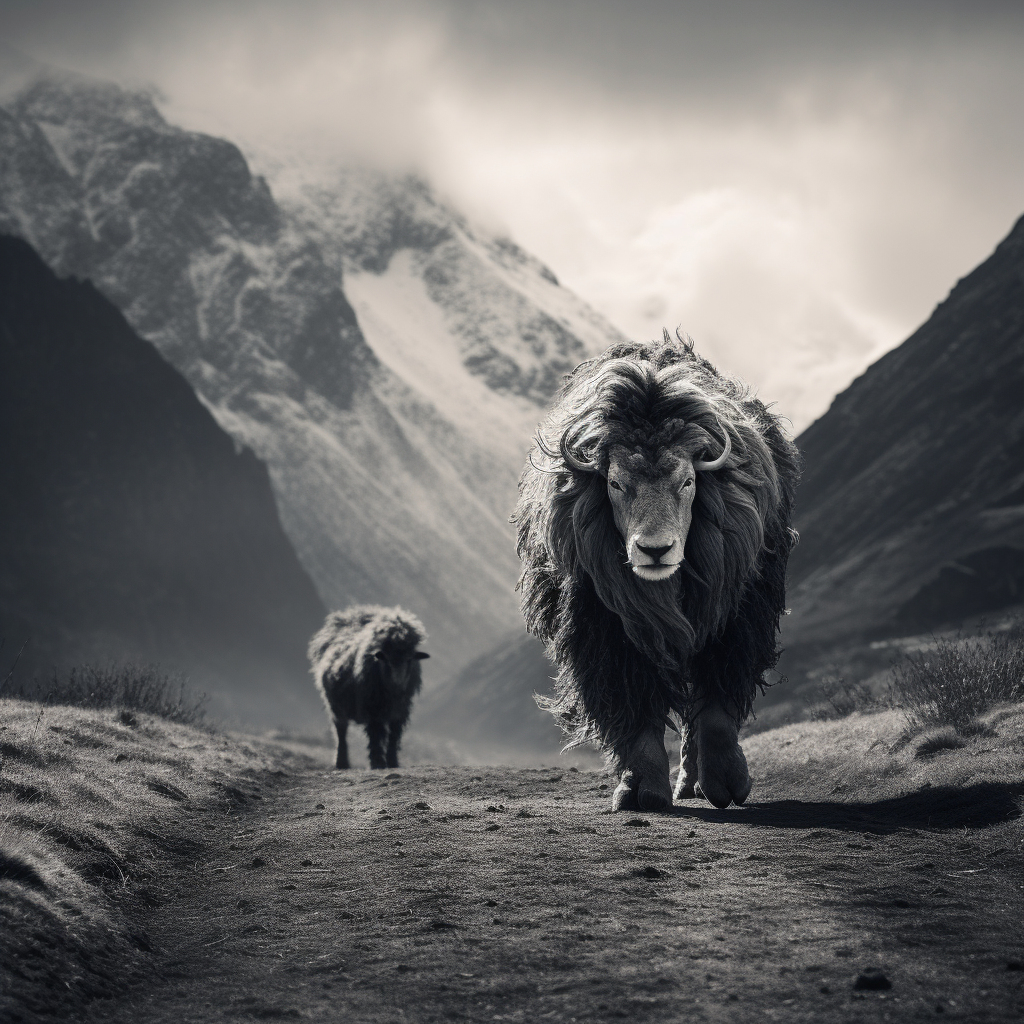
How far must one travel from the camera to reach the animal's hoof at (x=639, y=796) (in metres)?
7.67

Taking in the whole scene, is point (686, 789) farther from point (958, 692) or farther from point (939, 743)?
point (958, 692)

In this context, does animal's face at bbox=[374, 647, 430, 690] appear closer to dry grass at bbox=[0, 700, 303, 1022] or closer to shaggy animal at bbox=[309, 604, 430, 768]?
shaggy animal at bbox=[309, 604, 430, 768]

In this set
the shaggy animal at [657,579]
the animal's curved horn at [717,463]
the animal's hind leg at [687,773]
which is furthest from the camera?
the animal's hind leg at [687,773]

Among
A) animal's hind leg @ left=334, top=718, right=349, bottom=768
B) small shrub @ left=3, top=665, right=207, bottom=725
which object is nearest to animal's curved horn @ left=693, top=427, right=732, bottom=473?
small shrub @ left=3, top=665, right=207, bottom=725

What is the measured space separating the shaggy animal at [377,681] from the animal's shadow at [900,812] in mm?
9313

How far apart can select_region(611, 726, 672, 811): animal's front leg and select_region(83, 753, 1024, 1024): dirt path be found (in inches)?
9.2

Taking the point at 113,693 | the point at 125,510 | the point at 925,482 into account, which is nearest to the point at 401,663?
the point at 113,693

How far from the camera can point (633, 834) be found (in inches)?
261

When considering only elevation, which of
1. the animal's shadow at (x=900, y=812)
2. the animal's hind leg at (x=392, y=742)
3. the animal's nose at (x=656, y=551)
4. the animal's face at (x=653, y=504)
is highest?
the animal's hind leg at (x=392, y=742)

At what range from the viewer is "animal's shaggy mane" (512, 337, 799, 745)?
7551mm

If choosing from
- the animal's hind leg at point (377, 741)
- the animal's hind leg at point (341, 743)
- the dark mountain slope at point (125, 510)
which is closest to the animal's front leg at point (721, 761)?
the animal's hind leg at point (377, 741)

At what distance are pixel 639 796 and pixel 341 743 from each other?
33.8ft

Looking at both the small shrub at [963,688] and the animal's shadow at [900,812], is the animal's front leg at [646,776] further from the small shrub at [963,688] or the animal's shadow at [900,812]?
the small shrub at [963,688]

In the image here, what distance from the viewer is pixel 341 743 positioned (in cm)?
1734
